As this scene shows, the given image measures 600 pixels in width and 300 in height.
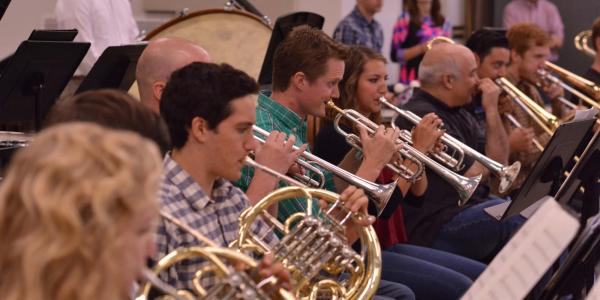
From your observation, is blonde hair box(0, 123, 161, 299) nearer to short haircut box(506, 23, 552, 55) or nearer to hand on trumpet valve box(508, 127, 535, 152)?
hand on trumpet valve box(508, 127, 535, 152)

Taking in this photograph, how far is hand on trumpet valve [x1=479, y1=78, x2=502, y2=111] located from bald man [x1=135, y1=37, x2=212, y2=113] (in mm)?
2242

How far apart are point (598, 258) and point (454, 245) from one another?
114 cm

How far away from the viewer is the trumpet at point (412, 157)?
4.02m

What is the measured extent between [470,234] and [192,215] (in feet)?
7.31

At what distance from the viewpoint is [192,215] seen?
258 centimetres

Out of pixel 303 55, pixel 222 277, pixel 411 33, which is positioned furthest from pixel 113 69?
pixel 411 33

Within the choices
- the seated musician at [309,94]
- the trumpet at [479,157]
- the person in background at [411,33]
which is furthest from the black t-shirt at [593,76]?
the seated musician at [309,94]

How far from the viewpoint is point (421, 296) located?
3.90m

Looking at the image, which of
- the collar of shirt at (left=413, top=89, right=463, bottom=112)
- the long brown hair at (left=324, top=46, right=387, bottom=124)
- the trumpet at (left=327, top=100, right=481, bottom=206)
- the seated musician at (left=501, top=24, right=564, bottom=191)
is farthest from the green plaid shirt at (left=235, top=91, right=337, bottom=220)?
the seated musician at (left=501, top=24, right=564, bottom=191)

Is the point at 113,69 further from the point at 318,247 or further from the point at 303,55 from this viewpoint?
the point at 318,247

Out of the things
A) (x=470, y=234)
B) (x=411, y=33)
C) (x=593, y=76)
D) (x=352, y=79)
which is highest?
(x=352, y=79)

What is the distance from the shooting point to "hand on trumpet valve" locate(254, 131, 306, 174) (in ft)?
10.2

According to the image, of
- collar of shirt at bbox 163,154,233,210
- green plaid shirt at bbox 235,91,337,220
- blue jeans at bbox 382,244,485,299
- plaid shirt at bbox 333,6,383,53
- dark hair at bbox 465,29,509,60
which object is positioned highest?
collar of shirt at bbox 163,154,233,210

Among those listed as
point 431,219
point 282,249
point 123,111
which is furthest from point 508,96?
point 123,111
